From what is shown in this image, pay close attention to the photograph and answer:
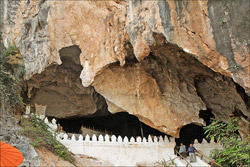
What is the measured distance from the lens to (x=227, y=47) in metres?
8.33

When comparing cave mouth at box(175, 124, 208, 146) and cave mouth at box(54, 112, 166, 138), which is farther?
cave mouth at box(54, 112, 166, 138)

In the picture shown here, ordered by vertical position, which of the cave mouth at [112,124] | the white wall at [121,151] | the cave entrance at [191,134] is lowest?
the white wall at [121,151]

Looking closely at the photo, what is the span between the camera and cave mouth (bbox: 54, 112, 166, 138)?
Answer: 17609mm

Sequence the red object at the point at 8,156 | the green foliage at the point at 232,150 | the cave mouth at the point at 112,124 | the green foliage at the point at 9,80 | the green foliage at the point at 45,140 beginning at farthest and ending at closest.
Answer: the cave mouth at the point at 112,124 < the green foliage at the point at 9,80 < the green foliage at the point at 45,140 < the green foliage at the point at 232,150 < the red object at the point at 8,156

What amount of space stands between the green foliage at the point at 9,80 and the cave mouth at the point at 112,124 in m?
4.74

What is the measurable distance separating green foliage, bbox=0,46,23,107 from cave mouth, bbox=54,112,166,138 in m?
4.74

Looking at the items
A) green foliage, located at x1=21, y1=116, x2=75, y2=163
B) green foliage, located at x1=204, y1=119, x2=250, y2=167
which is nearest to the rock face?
green foliage, located at x1=204, y1=119, x2=250, y2=167

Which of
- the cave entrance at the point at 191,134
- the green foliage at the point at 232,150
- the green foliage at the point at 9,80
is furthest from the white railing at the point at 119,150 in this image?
the cave entrance at the point at 191,134

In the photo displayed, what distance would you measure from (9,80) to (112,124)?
7.43m

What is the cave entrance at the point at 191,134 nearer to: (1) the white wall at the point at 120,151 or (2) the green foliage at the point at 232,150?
(1) the white wall at the point at 120,151

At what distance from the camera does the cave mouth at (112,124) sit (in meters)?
17.6

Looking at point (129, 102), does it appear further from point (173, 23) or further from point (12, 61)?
point (12, 61)

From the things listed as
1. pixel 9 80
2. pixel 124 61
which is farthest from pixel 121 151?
pixel 9 80

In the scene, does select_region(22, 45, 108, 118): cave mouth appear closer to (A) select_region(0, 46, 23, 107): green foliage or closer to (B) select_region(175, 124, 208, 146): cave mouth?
(A) select_region(0, 46, 23, 107): green foliage
